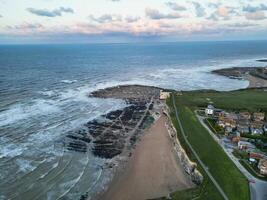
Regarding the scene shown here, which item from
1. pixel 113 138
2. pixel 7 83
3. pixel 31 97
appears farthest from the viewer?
pixel 7 83

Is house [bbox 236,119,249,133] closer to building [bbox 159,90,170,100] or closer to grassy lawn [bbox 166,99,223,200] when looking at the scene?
grassy lawn [bbox 166,99,223,200]

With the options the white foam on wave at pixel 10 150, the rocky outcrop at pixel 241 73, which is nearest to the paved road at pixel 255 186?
the white foam on wave at pixel 10 150

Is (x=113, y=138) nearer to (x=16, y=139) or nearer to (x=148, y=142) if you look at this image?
(x=148, y=142)

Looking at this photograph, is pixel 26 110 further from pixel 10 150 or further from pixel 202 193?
pixel 202 193

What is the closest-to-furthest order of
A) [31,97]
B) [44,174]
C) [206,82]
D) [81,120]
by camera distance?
[44,174] < [81,120] < [31,97] < [206,82]

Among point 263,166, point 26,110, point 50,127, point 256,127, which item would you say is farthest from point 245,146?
point 26,110

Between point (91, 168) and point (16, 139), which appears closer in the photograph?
point (91, 168)

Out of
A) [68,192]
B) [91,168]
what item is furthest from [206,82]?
[68,192]
